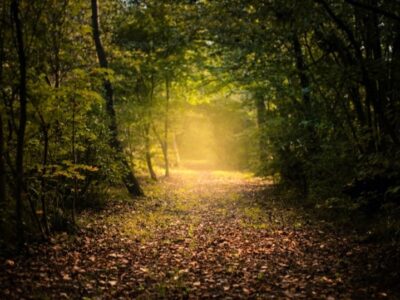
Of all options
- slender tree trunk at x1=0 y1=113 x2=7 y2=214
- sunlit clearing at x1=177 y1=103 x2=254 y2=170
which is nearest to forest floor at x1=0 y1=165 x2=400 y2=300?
slender tree trunk at x1=0 y1=113 x2=7 y2=214

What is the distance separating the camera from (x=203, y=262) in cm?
698

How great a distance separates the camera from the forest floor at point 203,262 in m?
5.47

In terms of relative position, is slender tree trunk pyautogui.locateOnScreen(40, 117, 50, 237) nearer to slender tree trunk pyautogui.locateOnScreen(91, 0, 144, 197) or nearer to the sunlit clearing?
slender tree trunk pyautogui.locateOnScreen(91, 0, 144, 197)

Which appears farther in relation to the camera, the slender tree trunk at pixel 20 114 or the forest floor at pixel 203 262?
the slender tree trunk at pixel 20 114

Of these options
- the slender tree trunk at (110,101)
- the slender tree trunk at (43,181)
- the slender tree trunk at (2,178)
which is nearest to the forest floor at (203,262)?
the slender tree trunk at (43,181)

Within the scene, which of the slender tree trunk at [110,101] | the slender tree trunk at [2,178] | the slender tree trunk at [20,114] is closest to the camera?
the slender tree trunk at [20,114]

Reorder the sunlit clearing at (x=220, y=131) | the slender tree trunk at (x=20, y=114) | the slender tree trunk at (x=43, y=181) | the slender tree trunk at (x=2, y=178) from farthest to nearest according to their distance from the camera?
the sunlit clearing at (x=220, y=131), the slender tree trunk at (x=43, y=181), the slender tree trunk at (x=2, y=178), the slender tree trunk at (x=20, y=114)

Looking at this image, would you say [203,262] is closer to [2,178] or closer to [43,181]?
[43,181]

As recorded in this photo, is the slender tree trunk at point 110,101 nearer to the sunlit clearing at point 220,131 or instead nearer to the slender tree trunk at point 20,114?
the slender tree trunk at point 20,114

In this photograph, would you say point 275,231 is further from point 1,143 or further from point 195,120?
point 195,120

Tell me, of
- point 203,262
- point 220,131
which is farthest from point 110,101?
point 220,131

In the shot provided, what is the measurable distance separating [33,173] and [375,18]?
7.53 meters

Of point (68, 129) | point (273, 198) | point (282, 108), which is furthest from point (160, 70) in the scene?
point (68, 129)

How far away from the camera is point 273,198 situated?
14695 mm
